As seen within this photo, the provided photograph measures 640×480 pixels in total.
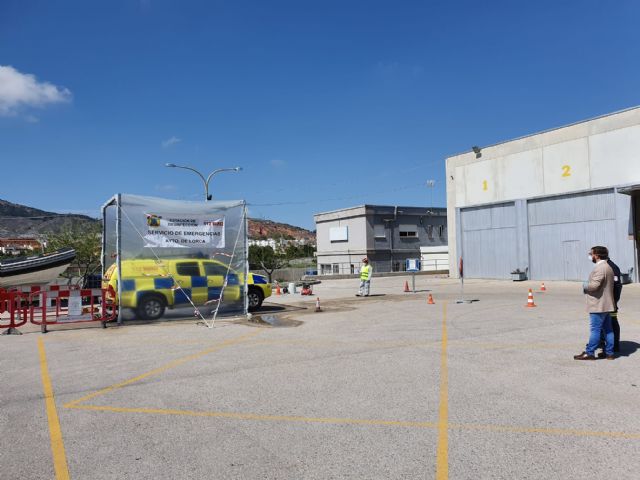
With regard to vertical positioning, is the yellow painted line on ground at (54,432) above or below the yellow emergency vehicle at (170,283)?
below

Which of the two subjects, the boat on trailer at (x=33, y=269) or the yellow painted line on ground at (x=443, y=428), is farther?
the boat on trailer at (x=33, y=269)

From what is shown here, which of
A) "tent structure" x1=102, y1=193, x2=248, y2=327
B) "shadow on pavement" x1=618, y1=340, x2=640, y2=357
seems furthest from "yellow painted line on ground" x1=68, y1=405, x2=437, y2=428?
"tent structure" x1=102, y1=193, x2=248, y2=327

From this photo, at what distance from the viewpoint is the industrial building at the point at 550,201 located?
82.1ft

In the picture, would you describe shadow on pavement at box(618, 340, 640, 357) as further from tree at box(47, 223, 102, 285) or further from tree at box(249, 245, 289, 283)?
tree at box(249, 245, 289, 283)

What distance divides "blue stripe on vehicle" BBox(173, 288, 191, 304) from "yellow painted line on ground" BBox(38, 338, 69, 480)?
18.2 ft

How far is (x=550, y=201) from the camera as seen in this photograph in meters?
28.6

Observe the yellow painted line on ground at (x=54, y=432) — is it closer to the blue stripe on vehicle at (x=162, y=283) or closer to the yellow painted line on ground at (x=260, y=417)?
the yellow painted line on ground at (x=260, y=417)

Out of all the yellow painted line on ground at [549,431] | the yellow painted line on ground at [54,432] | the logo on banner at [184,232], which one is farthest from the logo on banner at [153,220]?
the yellow painted line on ground at [549,431]

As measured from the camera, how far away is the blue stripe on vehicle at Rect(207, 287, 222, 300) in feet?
44.2

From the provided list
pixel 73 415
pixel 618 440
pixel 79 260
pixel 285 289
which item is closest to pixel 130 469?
pixel 73 415

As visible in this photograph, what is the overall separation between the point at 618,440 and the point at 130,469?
13.0 feet

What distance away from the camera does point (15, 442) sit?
450 cm

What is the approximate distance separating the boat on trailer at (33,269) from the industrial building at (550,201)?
23.8 metres

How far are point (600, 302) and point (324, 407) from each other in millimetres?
4202
